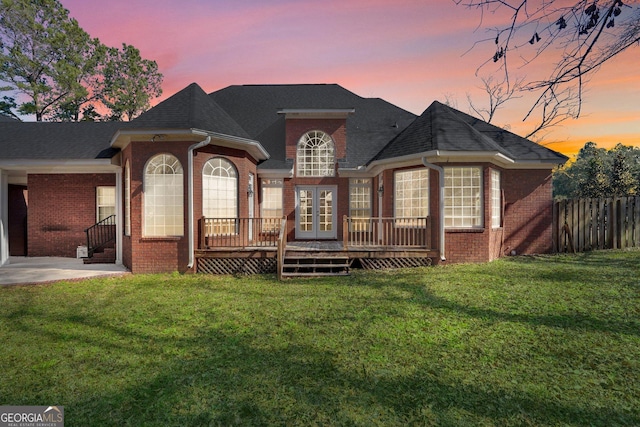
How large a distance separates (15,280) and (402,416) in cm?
1059

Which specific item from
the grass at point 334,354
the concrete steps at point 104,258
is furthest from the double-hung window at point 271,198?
the grass at point 334,354

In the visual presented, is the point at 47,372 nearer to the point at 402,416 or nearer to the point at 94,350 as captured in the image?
the point at 94,350

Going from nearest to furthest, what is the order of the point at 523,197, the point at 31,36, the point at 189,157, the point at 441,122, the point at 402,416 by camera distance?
the point at 402,416, the point at 189,157, the point at 441,122, the point at 523,197, the point at 31,36

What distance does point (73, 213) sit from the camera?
12.6 meters

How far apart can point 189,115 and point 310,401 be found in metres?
9.07

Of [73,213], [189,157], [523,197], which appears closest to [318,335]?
[189,157]

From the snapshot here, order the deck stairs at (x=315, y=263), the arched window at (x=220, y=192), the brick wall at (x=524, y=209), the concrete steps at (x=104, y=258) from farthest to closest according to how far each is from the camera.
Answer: the brick wall at (x=524, y=209) < the concrete steps at (x=104, y=258) < the arched window at (x=220, y=192) < the deck stairs at (x=315, y=263)

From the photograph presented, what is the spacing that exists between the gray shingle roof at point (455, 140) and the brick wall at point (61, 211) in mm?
11565

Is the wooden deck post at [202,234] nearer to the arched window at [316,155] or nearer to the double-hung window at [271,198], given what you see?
the double-hung window at [271,198]

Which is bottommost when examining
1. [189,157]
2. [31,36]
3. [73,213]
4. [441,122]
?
[73,213]

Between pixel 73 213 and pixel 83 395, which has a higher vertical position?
pixel 73 213

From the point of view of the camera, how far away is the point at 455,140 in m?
10.1

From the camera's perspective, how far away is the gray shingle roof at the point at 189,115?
9406mm

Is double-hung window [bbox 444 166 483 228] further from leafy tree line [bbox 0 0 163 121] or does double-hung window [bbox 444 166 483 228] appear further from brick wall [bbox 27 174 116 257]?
leafy tree line [bbox 0 0 163 121]
